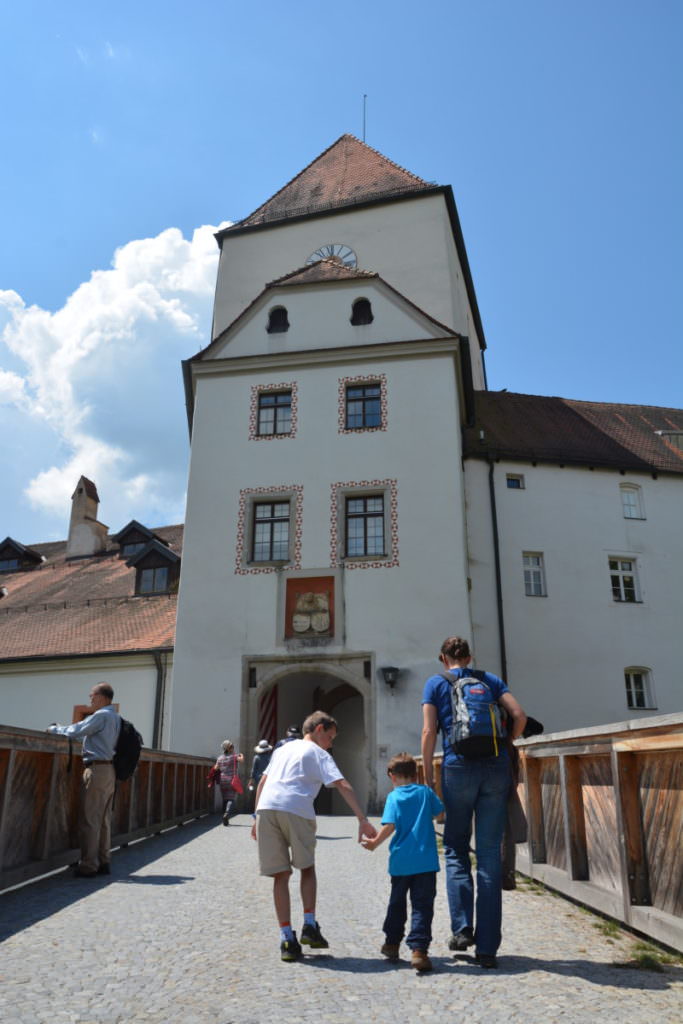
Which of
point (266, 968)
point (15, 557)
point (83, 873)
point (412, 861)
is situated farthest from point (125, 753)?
point (15, 557)

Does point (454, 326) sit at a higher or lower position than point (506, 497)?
higher

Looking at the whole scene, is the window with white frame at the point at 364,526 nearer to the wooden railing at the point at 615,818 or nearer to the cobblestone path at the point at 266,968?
the wooden railing at the point at 615,818

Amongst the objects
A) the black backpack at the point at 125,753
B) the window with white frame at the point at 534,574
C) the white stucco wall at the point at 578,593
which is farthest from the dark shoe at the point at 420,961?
the window with white frame at the point at 534,574

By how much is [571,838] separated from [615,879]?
80cm

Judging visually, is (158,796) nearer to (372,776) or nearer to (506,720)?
(372,776)

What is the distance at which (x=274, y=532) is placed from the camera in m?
20.6

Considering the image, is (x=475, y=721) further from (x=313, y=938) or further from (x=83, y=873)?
(x=83, y=873)

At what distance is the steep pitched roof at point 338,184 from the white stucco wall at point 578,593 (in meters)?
10.2

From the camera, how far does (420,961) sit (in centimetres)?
448

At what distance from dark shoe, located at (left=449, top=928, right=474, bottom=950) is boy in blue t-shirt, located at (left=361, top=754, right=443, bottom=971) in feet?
1.04

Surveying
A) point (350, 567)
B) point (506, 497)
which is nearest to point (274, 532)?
point (350, 567)

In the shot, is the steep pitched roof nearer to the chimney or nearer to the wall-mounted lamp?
the chimney

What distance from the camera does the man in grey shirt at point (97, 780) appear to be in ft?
26.5

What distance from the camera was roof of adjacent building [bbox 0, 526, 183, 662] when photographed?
24.2 meters
